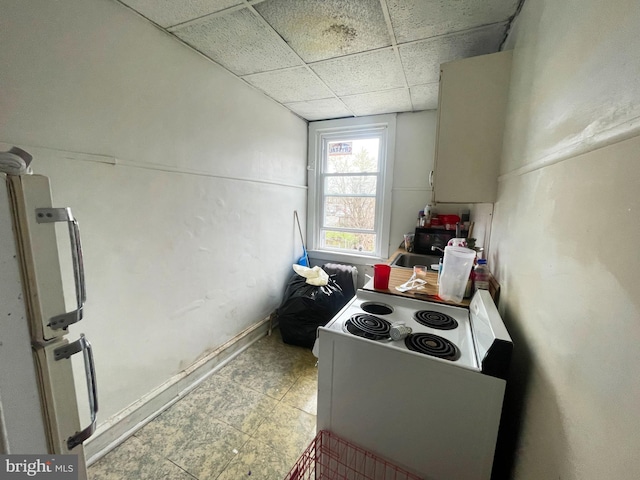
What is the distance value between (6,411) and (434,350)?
1.31 m

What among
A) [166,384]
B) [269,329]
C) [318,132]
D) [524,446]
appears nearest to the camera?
[524,446]

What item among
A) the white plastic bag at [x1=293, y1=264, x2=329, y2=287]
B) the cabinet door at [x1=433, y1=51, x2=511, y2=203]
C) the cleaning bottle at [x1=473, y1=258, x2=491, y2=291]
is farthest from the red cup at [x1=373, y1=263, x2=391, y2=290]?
the white plastic bag at [x1=293, y1=264, x2=329, y2=287]

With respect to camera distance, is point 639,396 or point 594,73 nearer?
point 639,396

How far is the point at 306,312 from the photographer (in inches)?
97.3

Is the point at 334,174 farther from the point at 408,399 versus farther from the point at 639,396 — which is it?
the point at 639,396

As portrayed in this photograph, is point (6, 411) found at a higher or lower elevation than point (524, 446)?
higher

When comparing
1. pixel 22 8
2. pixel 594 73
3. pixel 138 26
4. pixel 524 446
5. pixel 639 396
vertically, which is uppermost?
pixel 138 26

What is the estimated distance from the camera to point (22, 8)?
1028 mm

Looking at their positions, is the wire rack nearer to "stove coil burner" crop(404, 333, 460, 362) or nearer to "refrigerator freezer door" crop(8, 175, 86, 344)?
"stove coil burner" crop(404, 333, 460, 362)

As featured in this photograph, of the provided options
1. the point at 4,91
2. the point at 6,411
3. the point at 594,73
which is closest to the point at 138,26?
the point at 4,91

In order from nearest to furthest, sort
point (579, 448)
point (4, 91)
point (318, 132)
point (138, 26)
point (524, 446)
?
1. point (579, 448)
2. point (524, 446)
3. point (4, 91)
4. point (138, 26)
5. point (318, 132)

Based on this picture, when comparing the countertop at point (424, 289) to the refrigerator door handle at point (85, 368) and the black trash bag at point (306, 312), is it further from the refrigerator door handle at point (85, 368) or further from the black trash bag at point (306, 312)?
the refrigerator door handle at point (85, 368)

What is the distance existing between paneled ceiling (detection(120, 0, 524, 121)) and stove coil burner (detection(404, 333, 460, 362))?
5.56 feet

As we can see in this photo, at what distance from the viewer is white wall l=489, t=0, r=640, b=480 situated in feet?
1.55
